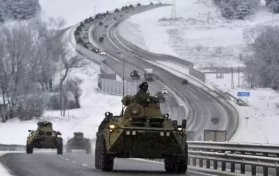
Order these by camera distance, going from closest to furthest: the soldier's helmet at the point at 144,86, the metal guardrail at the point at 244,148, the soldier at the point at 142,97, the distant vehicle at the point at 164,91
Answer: the metal guardrail at the point at 244,148
the soldier's helmet at the point at 144,86
the soldier at the point at 142,97
the distant vehicle at the point at 164,91

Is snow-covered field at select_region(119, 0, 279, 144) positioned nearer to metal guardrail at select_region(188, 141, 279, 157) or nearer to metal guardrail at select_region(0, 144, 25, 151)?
metal guardrail at select_region(0, 144, 25, 151)

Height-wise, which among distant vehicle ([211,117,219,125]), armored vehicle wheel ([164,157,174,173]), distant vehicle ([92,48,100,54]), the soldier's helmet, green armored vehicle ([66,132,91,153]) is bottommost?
armored vehicle wheel ([164,157,174,173])

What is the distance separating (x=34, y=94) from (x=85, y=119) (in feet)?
30.7

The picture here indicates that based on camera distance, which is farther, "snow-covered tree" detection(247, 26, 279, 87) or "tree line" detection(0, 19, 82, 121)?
"snow-covered tree" detection(247, 26, 279, 87)

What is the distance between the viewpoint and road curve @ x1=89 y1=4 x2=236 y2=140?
271 feet

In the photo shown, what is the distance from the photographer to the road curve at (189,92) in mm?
82500

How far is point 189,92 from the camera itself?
10300cm

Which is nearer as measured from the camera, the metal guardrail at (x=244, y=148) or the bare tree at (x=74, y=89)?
the metal guardrail at (x=244, y=148)

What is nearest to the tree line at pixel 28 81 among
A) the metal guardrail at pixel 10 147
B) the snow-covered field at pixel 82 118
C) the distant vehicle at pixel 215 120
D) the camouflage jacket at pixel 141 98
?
the snow-covered field at pixel 82 118

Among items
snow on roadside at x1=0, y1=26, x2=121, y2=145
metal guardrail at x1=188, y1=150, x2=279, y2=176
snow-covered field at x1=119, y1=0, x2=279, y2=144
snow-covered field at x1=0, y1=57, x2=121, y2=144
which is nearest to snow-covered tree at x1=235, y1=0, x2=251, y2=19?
snow-covered field at x1=119, y1=0, x2=279, y2=144

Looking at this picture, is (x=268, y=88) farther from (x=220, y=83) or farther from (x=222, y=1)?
(x=222, y=1)

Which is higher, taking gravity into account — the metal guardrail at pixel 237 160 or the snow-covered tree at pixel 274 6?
the snow-covered tree at pixel 274 6

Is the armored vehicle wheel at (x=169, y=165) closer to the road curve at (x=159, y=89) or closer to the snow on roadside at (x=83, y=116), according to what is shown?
the snow on roadside at (x=83, y=116)

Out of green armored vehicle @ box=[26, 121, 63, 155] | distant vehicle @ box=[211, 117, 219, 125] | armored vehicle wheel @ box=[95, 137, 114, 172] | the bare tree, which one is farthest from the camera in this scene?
the bare tree
